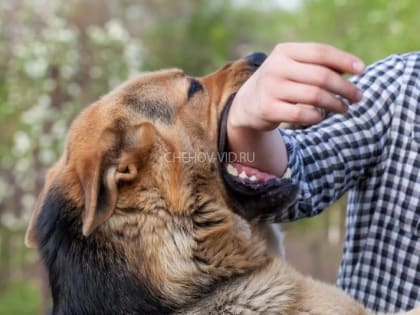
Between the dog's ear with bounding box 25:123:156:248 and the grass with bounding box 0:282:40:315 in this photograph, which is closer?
the dog's ear with bounding box 25:123:156:248

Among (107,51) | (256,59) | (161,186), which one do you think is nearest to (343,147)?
(256,59)

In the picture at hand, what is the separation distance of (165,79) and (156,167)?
54cm

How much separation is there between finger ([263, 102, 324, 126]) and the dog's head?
1.51 ft

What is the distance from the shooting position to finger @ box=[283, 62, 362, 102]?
1759 millimetres

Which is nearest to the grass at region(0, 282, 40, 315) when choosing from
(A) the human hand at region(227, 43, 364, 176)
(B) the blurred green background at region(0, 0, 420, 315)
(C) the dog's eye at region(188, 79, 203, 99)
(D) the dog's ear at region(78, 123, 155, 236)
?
(B) the blurred green background at region(0, 0, 420, 315)

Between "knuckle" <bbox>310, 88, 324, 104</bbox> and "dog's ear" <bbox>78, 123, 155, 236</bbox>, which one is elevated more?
"knuckle" <bbox>310, 88, 324, 104</bbox>

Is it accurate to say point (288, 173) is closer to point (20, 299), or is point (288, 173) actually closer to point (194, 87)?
point (194, 87)

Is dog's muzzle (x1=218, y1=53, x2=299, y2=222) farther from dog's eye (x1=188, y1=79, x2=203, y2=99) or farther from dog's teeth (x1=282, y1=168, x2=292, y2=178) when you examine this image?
dog's eye (x1=188, y1=79, x2=203, y2=99)

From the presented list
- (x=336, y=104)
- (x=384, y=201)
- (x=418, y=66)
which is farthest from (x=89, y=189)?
(x=418, y=66)

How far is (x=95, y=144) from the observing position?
2168mm

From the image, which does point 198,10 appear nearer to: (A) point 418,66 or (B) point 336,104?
(A) point 418,66

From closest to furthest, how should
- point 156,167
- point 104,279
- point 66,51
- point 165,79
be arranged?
point 104,279
point 156,167
point 165,79
point 66,51

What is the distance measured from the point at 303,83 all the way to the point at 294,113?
0.09 meters

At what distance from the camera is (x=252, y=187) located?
2330mm
